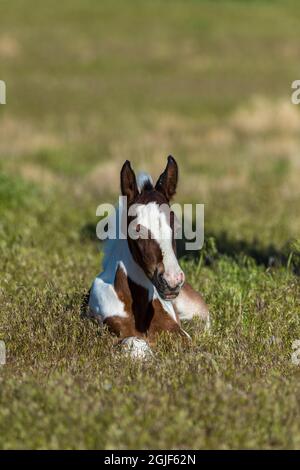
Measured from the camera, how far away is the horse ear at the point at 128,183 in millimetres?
6941

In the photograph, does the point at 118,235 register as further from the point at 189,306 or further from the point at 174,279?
the point at 189,306

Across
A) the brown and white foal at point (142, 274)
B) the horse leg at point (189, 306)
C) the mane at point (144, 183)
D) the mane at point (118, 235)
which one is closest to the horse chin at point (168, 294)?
the brown and white foal at point (142, 274)

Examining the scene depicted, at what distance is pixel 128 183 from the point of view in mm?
6980

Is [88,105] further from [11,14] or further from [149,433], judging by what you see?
[149,433]

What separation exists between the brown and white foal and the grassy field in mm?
216

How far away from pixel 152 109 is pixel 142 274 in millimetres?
28027

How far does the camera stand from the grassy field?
5465 millimetres

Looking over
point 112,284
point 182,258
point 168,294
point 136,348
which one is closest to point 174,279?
point 168,294

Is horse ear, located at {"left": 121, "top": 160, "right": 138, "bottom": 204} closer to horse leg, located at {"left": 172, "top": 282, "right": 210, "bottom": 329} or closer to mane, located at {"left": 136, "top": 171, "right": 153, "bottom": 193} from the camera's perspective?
mane, located at {"left": 136, "top": 171, "right": 153, "bottom": 193}

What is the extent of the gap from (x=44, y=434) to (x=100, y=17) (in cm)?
5594

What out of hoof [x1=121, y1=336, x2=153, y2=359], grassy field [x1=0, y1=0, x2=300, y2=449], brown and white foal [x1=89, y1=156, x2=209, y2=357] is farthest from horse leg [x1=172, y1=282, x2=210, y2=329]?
hoof [x1=121, y1=336, x2=153, y2=359]

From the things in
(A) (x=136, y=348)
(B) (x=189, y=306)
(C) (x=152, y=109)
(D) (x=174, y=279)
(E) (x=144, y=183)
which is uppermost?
(C) (x=152, y=109)

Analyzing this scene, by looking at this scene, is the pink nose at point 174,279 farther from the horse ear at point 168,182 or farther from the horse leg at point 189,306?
the horse leg at point 189,306

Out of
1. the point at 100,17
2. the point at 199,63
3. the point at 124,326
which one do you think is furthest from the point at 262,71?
the point at 124,326
